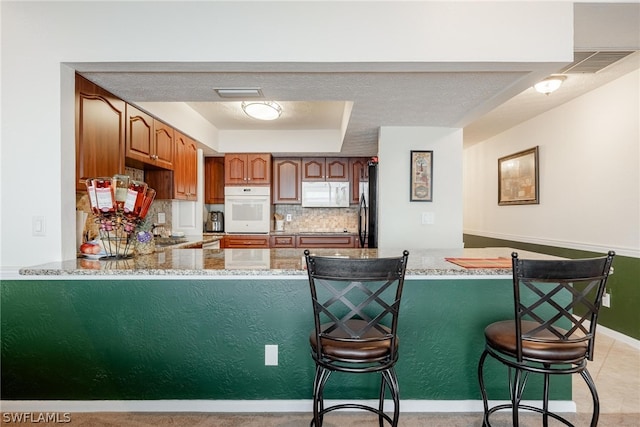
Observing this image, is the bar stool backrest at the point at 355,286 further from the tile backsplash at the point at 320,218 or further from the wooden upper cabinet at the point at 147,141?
the tile backsplash at the point at 320,218

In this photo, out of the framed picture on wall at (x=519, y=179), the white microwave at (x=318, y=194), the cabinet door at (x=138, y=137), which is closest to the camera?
the cabinet door at (x=138, y=137)

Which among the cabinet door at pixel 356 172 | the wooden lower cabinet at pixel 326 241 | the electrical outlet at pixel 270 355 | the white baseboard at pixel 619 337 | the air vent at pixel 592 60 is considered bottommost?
the white baseboard at pixel 619 337

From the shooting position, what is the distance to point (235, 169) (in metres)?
4.93

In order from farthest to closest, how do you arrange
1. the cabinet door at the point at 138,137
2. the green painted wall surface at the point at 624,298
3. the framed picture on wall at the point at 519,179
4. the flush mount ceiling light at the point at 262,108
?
1. the framed picture on wall at the point at 519,179
2. the flush mount ceiling light at the point at 262,108
3. the green painted wall surface at the point at 624,298
4. the cabinet door at the point at 138,137

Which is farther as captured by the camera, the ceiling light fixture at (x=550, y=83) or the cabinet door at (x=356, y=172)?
the cabinet door at (x=356, y=172)

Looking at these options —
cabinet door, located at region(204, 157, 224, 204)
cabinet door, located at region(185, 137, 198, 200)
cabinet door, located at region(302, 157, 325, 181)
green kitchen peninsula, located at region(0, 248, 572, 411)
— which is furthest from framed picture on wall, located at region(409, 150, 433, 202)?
cabinet door, located at region(204, 157, 224, 204)

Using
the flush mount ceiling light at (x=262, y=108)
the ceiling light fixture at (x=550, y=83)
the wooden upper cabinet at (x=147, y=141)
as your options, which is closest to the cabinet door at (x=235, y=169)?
the wooden upper cabinet at (x=147, y=141)

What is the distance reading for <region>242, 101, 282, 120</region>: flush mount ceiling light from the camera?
330cm

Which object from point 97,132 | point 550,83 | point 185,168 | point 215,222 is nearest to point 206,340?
point 97,132

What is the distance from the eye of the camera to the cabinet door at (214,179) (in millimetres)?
5285

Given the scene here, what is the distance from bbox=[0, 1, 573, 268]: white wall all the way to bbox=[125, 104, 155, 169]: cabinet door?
752 mm

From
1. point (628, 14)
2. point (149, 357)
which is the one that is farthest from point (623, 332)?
point (149, 357)

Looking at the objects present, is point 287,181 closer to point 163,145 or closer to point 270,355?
point 163,145

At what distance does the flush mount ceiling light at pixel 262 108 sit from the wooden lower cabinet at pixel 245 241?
6.19ft
